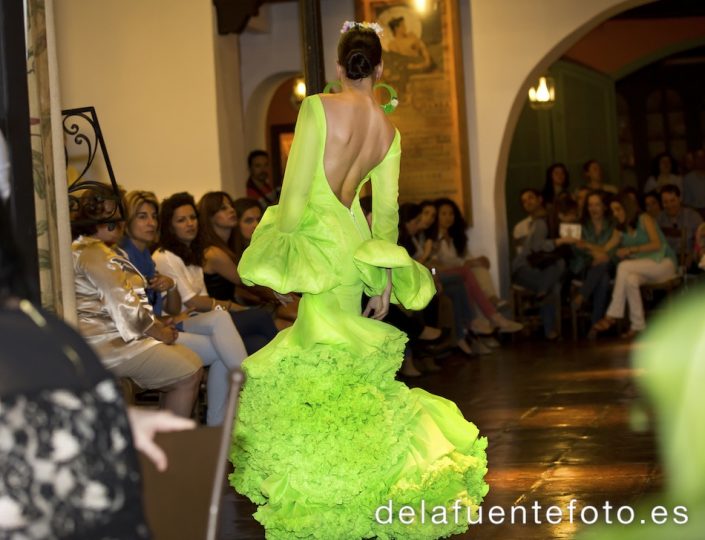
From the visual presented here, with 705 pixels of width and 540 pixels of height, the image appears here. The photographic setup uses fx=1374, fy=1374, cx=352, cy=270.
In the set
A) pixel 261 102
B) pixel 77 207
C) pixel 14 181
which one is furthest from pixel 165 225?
pixel 261 102

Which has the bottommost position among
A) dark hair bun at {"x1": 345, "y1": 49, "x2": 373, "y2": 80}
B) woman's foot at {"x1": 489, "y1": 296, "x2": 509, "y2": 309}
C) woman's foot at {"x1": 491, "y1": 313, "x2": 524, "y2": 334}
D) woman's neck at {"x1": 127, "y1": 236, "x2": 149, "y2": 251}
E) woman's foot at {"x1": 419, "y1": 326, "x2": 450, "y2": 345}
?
woman's foot at {"x1": 491, "y1": 313, "x2": 524, "y2": 334}

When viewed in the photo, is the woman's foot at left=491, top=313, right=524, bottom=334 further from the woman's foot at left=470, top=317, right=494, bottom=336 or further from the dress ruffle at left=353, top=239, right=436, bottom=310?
the dress ruffle at left=353, top=239, right=436, bottom=310

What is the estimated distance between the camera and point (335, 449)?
4121 millimetres

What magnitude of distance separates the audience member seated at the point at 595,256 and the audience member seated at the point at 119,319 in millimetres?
6371

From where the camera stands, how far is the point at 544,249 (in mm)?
11922

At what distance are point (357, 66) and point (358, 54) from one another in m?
0.04

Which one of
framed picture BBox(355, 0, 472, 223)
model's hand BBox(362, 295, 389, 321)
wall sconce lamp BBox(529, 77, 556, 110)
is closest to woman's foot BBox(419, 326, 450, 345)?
framed picture BBox(355, 0, 472, 223)

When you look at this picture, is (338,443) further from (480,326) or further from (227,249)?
(480,326)

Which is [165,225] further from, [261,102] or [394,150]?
[261,102]

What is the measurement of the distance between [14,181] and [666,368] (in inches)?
112

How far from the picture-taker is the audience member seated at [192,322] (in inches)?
251

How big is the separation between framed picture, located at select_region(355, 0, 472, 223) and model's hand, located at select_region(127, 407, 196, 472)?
9.14m

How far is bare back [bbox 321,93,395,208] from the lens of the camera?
427 cm

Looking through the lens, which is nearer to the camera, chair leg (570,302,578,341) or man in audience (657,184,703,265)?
chair leg (570,302,578,341)
